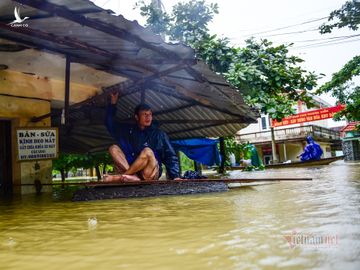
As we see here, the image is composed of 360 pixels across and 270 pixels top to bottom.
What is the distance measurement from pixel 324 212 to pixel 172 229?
0.98 metres

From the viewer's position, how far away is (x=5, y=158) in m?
5.87

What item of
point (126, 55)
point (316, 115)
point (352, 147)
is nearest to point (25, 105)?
point (126, 55)

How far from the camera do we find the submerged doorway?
18.9ft

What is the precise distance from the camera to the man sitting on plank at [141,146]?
4840mm

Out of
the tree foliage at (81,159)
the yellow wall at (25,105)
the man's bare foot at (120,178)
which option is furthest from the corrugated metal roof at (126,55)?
the tree foliage at (81,159)

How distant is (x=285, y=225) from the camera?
5.42ft

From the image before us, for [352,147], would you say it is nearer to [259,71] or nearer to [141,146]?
[259,71]

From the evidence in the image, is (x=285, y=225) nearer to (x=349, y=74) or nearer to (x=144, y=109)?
(x=144, y=109)

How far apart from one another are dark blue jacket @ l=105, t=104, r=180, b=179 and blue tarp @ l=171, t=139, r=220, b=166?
5.77 metres

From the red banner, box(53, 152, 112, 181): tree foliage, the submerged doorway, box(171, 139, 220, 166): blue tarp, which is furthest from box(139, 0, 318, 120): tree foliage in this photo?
the red banner

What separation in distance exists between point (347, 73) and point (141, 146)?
1273 centimetres

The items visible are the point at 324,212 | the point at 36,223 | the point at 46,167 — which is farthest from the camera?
the point at 46,167

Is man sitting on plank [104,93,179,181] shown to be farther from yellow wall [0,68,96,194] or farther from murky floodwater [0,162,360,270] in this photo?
murky floodwater [0,162,360,270]

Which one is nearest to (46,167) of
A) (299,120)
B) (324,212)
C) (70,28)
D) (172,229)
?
(70,28)
